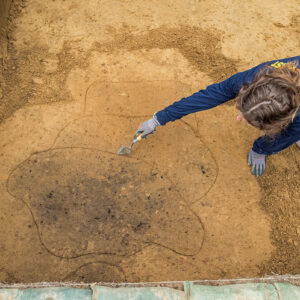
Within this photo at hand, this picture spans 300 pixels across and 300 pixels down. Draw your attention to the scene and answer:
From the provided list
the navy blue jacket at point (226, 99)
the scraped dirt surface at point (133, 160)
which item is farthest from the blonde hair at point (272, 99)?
the scraped dirt surface at point (133, 160)

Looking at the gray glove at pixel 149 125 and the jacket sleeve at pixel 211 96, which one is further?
the gray glove at pixel 149 125

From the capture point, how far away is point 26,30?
9.89ft

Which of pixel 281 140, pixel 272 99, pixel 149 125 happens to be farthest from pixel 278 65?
pixel 149 125

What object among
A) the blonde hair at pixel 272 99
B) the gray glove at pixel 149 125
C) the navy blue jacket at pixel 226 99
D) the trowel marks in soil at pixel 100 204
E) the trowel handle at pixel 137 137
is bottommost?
the trowel marks in soil at pixel 100 204

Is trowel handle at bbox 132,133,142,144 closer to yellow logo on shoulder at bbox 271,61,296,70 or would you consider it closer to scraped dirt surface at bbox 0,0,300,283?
scraped dirt surface at bbox 0,0,300,283

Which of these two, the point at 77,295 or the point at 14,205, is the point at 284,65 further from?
the point at 14,205

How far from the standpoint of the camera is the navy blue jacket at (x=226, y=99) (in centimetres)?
181

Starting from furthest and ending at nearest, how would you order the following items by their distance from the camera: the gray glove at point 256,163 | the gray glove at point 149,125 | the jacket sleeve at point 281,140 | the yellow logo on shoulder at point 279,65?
the gray glove at point 256,163
the gray glove at point 149,125
the jacket sleeve at point 281,140
the yellow logo on shoulder at point 279,65

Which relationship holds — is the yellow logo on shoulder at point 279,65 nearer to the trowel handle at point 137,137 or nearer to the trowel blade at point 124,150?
the trowel handle at point 137,137

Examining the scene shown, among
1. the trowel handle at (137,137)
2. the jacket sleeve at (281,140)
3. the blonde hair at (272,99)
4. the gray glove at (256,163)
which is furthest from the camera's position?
the gray glove at (256,163)

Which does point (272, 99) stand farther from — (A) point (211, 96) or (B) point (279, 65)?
(A) point (211, 96)

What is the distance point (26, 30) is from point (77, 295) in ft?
8.16

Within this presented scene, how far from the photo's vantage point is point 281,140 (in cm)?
194

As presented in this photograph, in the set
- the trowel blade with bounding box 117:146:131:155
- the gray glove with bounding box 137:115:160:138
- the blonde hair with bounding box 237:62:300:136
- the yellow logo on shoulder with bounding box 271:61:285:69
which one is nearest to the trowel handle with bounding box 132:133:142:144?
the gray glove with bounding box 137:115:160:138
